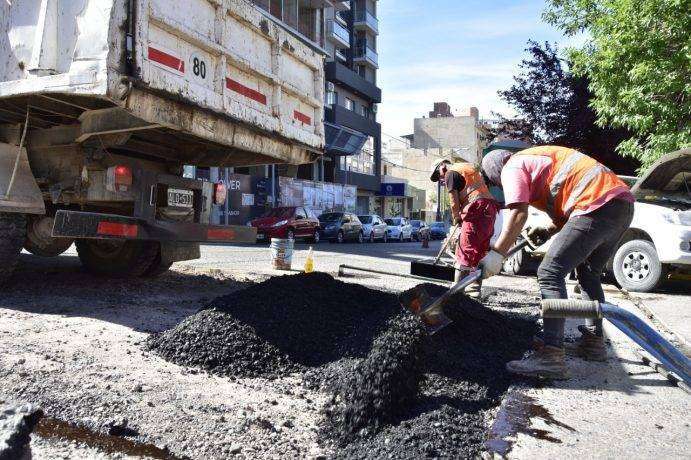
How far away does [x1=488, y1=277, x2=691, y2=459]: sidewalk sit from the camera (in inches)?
85.8

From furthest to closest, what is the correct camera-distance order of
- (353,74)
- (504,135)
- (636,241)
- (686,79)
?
(353,74) < (504,135) < (686,79) < (636,241)

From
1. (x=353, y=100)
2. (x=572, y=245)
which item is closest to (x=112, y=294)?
(x=572, y=245)

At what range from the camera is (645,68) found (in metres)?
8.61

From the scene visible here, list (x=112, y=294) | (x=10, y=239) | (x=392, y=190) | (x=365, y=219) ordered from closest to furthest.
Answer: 1. (x=10, y=239)
2. (x=112, y=294)
3. (x=365, y=219)
4. (x=392, y=190)

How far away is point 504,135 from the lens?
1722 cm

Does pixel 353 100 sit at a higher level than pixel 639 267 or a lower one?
higher

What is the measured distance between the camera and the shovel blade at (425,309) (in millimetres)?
3441

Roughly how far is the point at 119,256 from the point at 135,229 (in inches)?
61.0

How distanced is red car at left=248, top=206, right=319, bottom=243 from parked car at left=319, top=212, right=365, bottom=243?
2044 millimetres

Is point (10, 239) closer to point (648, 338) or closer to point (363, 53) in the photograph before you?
point (648, 338)

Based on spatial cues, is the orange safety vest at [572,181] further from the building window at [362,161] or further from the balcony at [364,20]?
the balcony at [364,20]

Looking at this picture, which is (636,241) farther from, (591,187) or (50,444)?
(50,444)

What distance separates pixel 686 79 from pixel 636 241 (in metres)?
3.08

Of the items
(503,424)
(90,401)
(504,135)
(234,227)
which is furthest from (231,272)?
(504,135)
